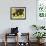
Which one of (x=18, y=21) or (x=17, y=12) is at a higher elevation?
(x=17, y=12)

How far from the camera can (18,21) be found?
7641 mm

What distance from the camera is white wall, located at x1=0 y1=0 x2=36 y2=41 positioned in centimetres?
756

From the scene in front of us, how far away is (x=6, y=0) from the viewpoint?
754 centimetres

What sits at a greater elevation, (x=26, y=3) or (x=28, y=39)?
(x=26, y=3)

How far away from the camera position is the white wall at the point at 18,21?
7.56m

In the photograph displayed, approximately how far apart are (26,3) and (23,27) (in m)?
1.12

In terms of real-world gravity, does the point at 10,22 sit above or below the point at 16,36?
above

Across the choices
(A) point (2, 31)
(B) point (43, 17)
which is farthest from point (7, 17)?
(B) point (43, 17)

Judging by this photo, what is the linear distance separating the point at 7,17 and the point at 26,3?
109cm

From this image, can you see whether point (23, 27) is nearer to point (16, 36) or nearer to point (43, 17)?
point (16, 36)

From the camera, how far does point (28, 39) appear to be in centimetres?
764

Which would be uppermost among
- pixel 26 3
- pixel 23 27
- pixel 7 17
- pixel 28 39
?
pixel 26 3

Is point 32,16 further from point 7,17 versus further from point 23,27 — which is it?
point 7,17

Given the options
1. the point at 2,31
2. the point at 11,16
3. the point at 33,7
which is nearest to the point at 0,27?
the point at 2,31
